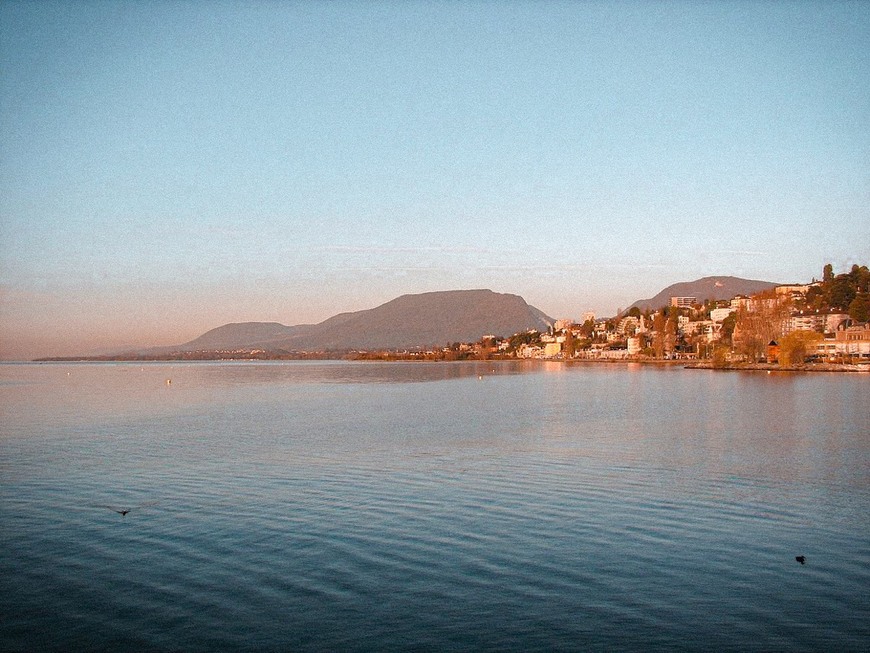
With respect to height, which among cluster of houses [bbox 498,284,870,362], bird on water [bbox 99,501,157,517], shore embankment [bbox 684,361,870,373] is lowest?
shore embankment [bbox 684,361,870,373]

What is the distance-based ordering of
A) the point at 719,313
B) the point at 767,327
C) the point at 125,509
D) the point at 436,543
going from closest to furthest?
the point at 436,543
the point at 125,509
the point at 767,327
the point at 719,313

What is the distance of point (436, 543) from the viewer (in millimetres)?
11273

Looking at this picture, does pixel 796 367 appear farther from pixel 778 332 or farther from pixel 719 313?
pixel 719 313

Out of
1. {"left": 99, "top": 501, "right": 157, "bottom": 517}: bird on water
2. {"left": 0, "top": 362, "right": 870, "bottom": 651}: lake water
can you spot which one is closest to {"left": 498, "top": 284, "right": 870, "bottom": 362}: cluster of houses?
{"left": 0, "top": 362, "right": 870, "bottom": 651}: lake water

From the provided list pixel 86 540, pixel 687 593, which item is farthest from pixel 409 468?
pixel 687 593

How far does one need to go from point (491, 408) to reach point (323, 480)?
75.6 ft

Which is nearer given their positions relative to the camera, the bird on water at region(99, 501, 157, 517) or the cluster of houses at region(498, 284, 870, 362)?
the bird on water at region(99, 501, 157, 517)

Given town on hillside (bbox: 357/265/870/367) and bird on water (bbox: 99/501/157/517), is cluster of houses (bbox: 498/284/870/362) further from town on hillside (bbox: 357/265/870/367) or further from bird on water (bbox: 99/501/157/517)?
bird on water (bbox: 99/501/157/517)

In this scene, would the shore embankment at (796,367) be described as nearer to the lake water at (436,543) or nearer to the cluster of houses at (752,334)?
the cluster of houses at (752,334)

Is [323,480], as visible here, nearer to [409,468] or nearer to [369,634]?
[409,468]

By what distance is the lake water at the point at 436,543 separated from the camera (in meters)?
7.88

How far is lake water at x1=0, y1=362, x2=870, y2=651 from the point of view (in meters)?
7.88

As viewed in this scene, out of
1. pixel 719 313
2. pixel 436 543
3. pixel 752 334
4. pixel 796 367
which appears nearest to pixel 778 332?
pixel 752 334

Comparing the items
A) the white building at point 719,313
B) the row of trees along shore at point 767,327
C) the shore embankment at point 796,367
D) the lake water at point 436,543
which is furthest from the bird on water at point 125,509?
the white building at point 719,313
